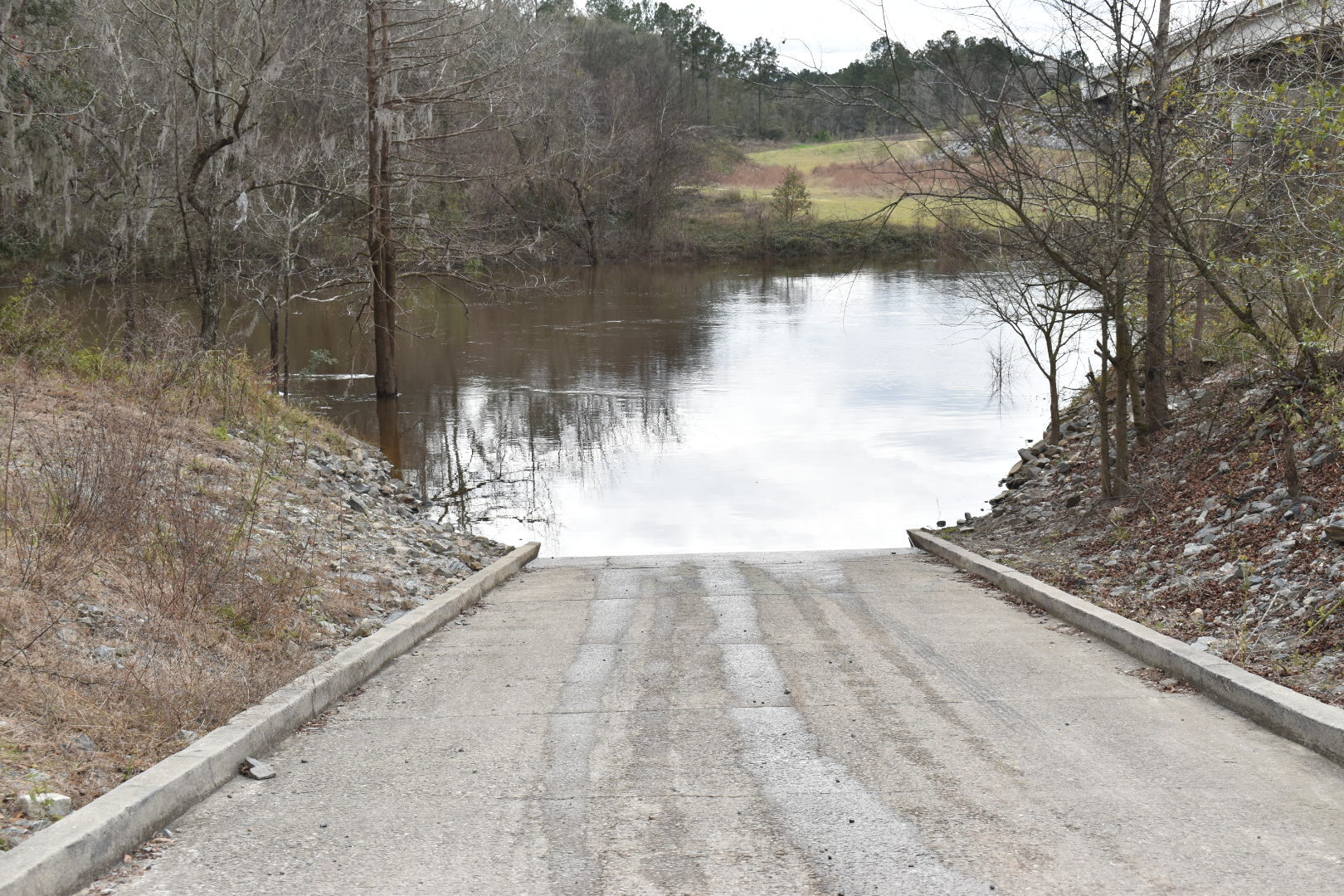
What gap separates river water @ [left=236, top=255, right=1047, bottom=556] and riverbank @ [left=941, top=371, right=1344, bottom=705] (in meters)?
3.80

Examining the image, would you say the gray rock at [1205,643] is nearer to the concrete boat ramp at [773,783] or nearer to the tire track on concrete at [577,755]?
the concrete boat ramp at [773,783]

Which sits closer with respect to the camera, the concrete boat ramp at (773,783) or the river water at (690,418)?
the concrete boat ramp at (773,783)

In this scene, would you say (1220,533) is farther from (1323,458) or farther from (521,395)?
(521,395)

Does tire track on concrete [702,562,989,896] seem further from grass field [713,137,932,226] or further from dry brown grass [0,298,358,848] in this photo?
grass field [713,137,932,226]

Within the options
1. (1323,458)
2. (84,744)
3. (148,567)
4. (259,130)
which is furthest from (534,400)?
(84,744)

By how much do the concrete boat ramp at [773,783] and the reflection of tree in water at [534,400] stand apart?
9416mm

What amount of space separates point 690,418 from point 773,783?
18612 millimetres

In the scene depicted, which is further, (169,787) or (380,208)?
(380,208)

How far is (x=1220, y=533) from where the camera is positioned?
856 cm

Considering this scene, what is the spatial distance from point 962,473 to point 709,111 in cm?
8193

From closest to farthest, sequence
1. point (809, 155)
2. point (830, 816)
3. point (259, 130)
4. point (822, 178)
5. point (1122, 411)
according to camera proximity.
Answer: point (830, 816), point (1122, 411), point (259, 130), point (822, 178), point (809, 155)

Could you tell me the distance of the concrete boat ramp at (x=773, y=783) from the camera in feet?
12.3

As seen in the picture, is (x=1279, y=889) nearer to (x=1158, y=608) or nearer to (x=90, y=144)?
(x=1158, y=608)

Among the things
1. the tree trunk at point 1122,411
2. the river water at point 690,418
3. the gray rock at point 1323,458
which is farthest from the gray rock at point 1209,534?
the river water at point 690,418
